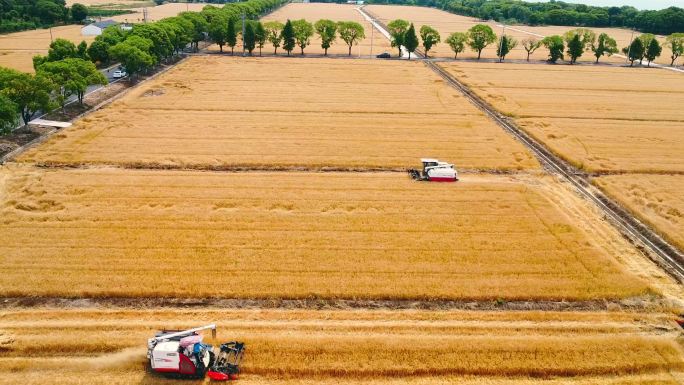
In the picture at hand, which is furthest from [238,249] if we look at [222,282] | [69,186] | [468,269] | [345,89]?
[345,89]

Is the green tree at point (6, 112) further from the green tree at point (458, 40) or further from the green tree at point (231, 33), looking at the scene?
the green tree at point (458, 40)

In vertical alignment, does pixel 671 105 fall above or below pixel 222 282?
above

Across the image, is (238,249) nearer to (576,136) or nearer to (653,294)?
(653,294)

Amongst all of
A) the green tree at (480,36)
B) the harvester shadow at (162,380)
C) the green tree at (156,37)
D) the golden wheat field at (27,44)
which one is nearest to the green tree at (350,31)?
the green tree at (480,36)

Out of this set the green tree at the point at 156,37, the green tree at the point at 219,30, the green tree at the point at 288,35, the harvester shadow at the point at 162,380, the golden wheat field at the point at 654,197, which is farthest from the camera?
the green tree at the point at 219,30

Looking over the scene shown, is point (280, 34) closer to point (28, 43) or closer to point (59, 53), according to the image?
point (59, 53)

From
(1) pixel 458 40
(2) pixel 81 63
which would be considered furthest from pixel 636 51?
(2) pixel 81 63

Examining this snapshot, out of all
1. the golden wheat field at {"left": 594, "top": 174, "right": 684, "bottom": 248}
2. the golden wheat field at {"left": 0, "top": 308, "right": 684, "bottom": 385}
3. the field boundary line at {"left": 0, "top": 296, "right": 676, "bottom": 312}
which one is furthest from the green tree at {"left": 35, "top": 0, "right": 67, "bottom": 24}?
the golden wheat field at {"left": 594, "top": 174, "right": 684, "bottom": 248}
